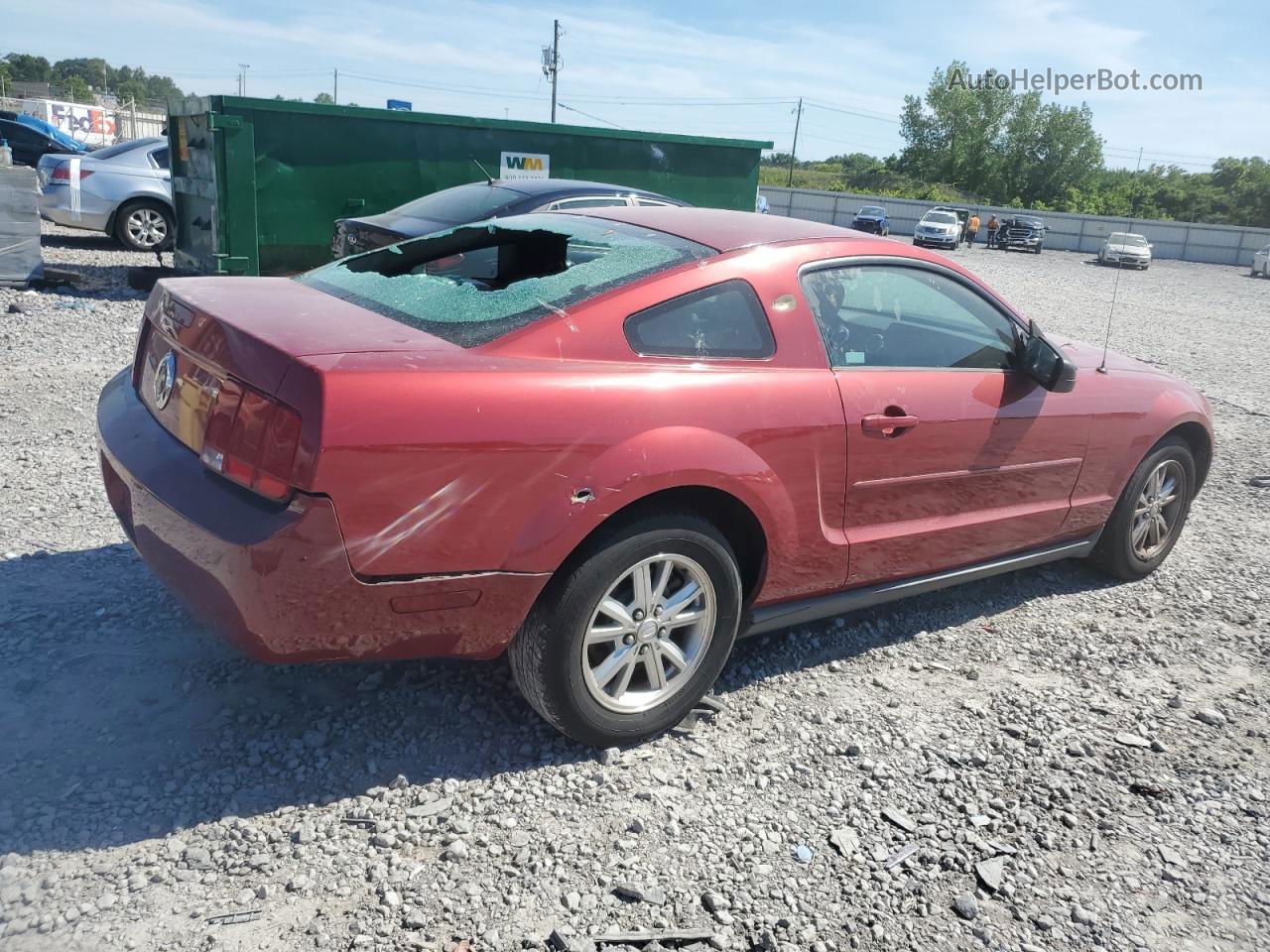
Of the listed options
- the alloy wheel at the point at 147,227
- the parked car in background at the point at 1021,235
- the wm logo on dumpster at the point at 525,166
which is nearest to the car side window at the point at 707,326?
the wm logo on dumpster at the point at 525,166

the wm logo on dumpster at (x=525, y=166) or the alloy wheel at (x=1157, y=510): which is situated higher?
the wm logo on dumpster at (x=525, y=166)

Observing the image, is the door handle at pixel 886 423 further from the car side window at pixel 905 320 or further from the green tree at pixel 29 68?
the green tree at pixel 29 68

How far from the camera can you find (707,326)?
3182mm

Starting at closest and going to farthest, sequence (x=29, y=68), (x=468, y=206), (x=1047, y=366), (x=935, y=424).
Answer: (x=935, y=424)
(x=1047, y=366)
(x=468, y=206)
(x=29, y=68)

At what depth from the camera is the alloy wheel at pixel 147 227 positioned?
12.9 meters

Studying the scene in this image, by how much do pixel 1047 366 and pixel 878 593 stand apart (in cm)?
113

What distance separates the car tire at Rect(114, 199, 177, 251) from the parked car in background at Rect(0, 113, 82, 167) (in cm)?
1189

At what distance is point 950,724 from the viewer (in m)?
3.52

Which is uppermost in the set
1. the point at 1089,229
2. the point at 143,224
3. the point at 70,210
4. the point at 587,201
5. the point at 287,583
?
the point at 1089,229

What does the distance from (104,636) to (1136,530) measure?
4.44 m

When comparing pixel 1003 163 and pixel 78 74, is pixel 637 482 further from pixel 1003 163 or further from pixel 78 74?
pixel 78 74

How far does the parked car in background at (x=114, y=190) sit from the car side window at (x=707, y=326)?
1130 cm

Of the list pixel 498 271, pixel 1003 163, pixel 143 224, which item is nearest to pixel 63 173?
pixel 143 224

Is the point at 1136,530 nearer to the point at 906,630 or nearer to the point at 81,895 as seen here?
the point at 906,630
